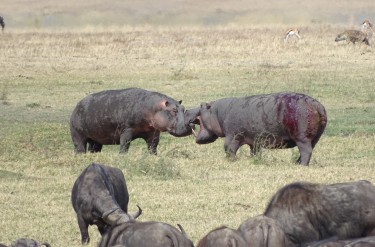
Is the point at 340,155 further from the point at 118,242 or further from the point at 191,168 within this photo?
the point at 118,242

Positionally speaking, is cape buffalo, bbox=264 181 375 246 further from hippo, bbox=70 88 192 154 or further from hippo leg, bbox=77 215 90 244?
hippo, bbox=70 88 192 154

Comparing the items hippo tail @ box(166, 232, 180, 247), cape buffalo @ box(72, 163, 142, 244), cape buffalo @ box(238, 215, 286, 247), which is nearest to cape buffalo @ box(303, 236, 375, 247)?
cape buffalo @ box(238, 215, 286, 247)

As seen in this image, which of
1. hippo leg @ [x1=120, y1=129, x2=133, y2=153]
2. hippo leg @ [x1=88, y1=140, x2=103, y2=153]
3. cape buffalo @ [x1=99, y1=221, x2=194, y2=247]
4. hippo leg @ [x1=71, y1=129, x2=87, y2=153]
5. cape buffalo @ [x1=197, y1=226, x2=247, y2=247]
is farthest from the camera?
hippo leg @ [x1=88, y1=140, x2=103, y2=153]

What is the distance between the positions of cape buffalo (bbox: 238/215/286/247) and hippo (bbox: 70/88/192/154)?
326 inches

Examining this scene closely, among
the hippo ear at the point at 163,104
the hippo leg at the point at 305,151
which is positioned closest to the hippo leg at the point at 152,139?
the hippo ear at the point at 163,104

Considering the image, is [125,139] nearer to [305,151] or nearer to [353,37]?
[305,151]

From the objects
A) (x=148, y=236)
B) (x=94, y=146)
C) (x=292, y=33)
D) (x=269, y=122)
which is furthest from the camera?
(x=292, y=33)

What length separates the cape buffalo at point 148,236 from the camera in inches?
349

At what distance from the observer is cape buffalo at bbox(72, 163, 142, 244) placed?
34.5ft

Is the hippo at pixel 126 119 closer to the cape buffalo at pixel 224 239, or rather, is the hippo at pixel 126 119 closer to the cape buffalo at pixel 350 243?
the cape buffalo at pixel 224 239

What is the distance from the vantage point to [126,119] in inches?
688

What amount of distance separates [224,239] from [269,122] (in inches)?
289

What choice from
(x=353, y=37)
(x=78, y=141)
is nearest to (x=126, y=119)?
(x=78, y=141)

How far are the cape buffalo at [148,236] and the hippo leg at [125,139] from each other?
319 inches
